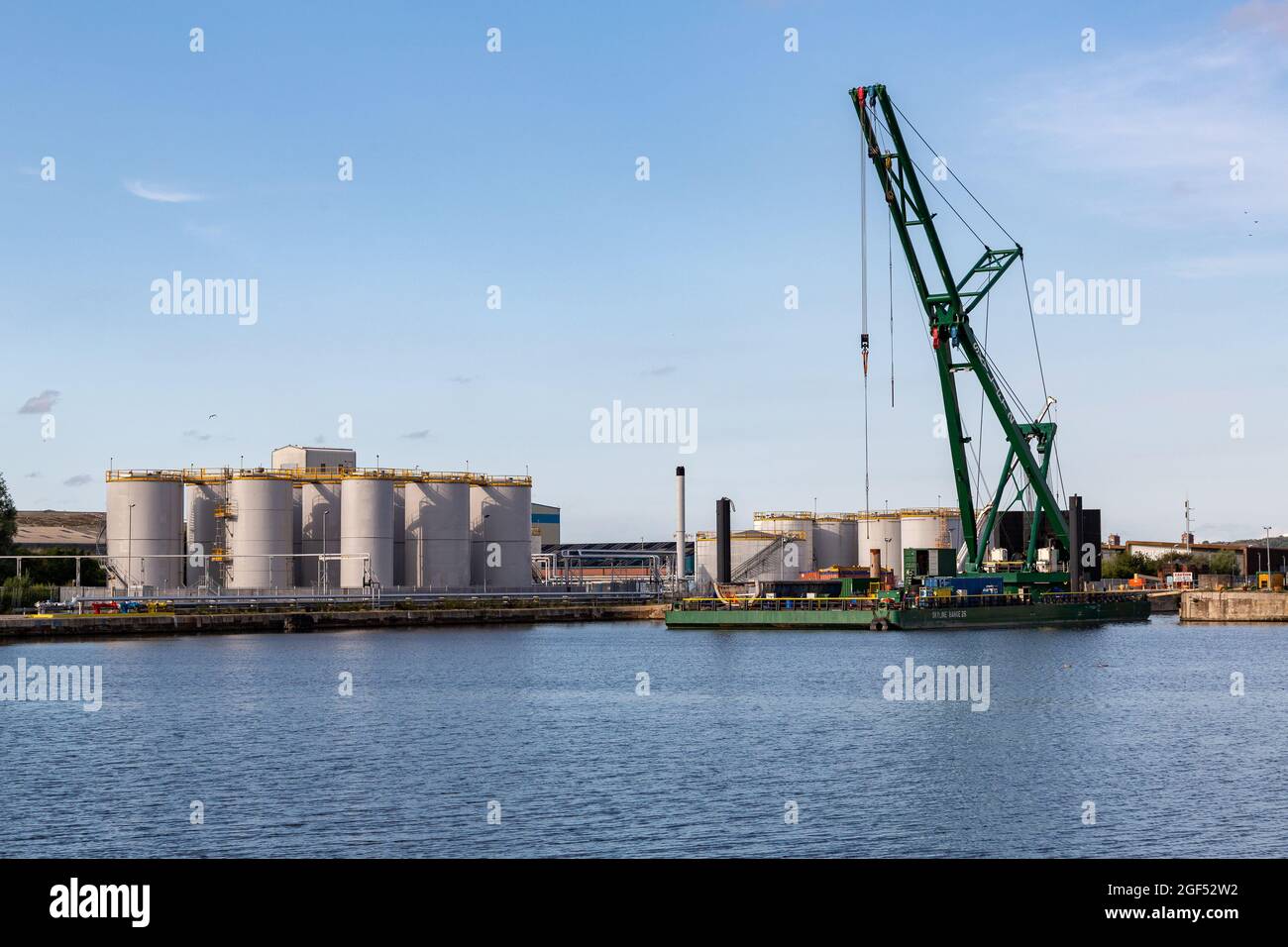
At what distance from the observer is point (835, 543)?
14725cm

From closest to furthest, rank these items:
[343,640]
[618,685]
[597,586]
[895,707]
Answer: [895,707] < [618,685] < [343,640] < [597,586]

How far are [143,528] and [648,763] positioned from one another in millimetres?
78169

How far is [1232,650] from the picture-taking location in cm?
7631

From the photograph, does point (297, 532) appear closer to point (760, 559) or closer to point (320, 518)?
point (320, 518)

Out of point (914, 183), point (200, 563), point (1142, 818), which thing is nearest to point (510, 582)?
point (200, 563)

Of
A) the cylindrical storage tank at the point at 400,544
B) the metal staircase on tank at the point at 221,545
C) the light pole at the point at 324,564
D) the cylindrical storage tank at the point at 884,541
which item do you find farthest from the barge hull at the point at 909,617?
the cylindrical storage tank at the point at 884,541

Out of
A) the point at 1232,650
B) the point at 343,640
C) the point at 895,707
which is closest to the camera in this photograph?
the point at 895,707

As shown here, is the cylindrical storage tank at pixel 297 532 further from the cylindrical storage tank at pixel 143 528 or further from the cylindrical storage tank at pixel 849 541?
the cylindrical storage tank at pixel 849 541

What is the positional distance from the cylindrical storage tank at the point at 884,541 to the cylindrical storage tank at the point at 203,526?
2652 inches

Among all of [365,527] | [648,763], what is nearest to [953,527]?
[365,527]

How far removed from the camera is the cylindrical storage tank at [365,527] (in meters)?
104

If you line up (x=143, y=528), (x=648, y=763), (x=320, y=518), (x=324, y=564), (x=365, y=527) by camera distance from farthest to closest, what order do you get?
(x=320, y=518), (x=324, y=564), (x=365, y=527), (x=143, y=528), (x=648, y=763)
